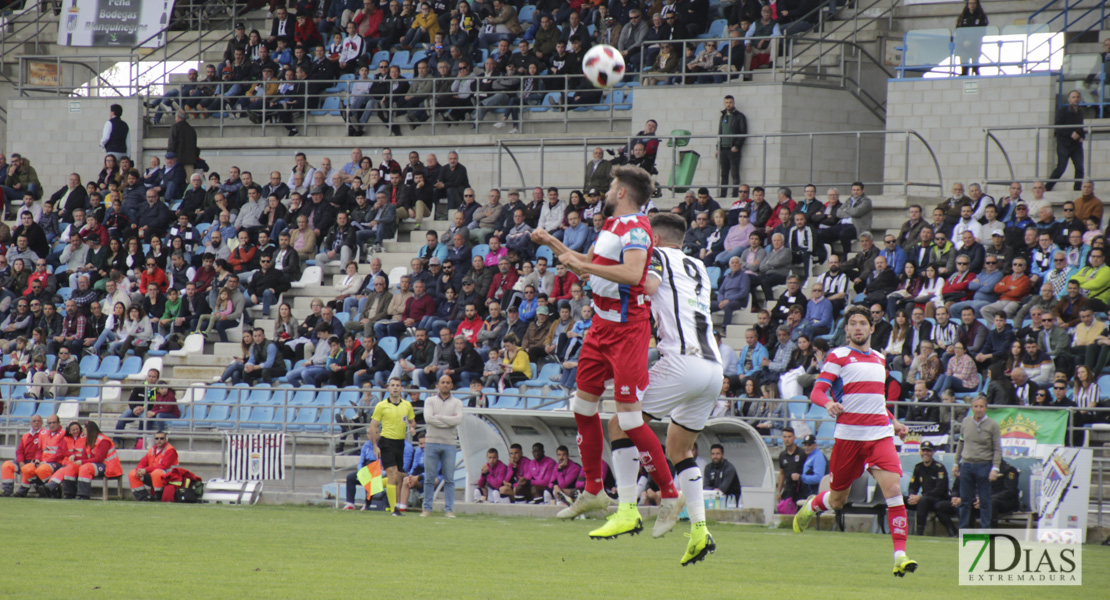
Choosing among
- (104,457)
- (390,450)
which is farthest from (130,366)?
(390,450)

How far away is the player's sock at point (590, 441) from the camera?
9.02 metres

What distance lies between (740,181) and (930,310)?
7190 millimetres

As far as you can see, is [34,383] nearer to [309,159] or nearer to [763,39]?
[309,159]

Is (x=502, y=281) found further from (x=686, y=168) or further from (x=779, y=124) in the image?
(x=779, y=124)

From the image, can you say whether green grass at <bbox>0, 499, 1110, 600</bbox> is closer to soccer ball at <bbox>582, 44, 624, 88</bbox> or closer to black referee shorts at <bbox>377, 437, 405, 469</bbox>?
black referee shorts at <bbox>377, 437, 405, 469</bbox>

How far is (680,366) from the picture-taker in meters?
9.07

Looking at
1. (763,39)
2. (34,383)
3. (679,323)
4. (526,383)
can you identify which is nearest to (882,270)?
(526,383)

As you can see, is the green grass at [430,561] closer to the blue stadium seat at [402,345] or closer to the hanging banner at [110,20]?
the blue stadium seat at [402,345]

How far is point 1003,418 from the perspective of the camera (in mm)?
17484

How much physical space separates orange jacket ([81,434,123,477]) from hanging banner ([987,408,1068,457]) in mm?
12502

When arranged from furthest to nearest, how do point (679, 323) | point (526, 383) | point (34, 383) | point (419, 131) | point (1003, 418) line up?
point (419, 131), point (34, 383), point (526, 383), point (1003, 418), point (679, 323)

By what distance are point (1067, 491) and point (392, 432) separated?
829 cm

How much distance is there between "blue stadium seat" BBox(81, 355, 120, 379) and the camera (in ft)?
82.3

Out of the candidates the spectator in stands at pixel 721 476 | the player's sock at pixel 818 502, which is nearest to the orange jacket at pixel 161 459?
the spectator in stands at pixel 721 476
